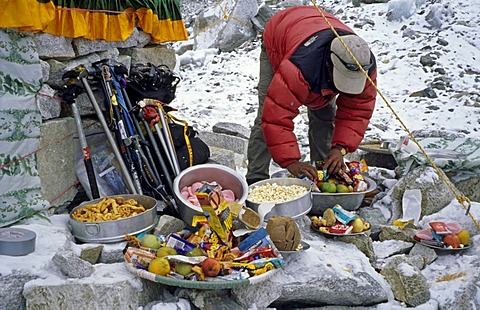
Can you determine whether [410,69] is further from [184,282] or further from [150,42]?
[184,282]

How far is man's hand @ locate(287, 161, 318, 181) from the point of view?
388cm

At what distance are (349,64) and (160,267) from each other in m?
1.83

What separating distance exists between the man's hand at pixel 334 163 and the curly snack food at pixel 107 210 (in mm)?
1396

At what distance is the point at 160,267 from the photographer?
2.56 metres

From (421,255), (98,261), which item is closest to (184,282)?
(98,261)

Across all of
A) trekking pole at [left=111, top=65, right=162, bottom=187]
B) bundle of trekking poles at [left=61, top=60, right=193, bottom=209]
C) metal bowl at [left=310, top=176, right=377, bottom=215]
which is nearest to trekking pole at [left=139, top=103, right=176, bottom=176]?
bundle of trekking poles at [left=61, top=60, right=193, bottom=209]

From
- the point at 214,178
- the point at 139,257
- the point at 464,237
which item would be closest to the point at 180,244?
the point at 139,257

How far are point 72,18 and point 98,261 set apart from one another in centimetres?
167

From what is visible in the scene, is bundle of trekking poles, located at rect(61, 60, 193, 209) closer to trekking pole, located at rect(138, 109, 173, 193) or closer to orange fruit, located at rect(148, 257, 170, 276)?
trekking pole, located at rect(138, 109, 173, 193)

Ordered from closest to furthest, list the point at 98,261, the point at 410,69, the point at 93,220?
the point at 98,261 → the point at 93,220 → the point at 410,69

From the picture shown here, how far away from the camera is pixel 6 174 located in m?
3.27

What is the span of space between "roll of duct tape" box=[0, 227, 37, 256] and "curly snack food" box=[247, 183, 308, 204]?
4.60 ft

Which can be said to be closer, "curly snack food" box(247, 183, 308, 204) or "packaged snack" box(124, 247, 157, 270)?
"packaged snack" box(124, 247, 157, 270)

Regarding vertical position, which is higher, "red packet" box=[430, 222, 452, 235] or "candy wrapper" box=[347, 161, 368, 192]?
"candy wrapper" box=[347, 161, 368, 192]
